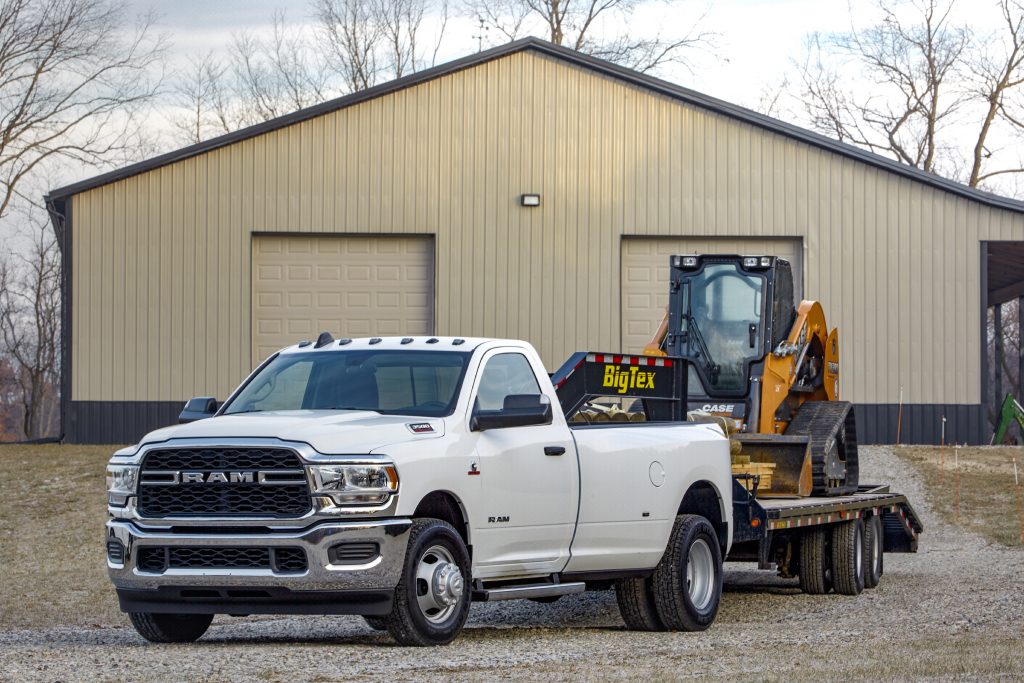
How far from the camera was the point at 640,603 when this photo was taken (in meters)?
10.9

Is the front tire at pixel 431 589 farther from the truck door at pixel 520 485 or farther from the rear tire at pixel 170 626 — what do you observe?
the rear tire at pixel 170 626

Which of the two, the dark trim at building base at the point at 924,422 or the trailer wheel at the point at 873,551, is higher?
the dark trim at building base at the point at 924,422

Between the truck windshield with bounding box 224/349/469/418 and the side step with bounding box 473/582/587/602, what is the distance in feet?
3.91

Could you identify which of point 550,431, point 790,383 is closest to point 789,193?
point 790,383

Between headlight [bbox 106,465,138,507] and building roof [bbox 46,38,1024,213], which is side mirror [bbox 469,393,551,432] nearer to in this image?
headlight [bbox 106,465,138,507]

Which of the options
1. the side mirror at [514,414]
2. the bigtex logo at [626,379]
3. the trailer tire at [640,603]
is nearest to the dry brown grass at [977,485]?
the bigtex logo at [626,379]

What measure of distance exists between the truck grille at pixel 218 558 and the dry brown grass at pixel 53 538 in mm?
4566

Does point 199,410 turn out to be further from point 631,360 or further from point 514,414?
point 631,360

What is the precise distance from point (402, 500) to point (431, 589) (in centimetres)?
61

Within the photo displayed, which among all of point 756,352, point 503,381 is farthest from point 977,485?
point 503,381

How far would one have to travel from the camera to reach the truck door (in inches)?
378

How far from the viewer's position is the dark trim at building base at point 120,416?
93.8ft

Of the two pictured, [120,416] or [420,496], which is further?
[120,416]

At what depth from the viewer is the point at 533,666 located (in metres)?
8.66
